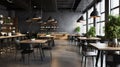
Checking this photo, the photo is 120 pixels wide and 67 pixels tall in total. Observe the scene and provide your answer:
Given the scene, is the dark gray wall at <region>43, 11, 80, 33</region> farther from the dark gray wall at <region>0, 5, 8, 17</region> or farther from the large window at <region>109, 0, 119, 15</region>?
the large window at <region>109, 0, 119, 15</region>

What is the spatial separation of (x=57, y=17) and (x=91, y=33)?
580 inches

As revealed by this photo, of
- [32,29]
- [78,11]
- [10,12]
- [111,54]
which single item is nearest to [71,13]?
[78,11]

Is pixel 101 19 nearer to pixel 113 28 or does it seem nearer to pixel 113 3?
pixel 113 3

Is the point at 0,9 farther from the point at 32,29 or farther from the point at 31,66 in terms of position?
the point at 31,66

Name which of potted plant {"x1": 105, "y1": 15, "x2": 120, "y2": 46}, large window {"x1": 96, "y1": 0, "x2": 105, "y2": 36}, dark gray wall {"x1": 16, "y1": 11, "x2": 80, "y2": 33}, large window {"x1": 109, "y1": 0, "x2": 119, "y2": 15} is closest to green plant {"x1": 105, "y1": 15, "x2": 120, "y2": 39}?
potted plant {"x1": 105, "y1": 15, "x2": 120, "y2": 46}

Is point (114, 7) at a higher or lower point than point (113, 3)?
lower

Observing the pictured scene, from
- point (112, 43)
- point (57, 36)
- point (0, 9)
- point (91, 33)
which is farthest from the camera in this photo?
point (57, 36)

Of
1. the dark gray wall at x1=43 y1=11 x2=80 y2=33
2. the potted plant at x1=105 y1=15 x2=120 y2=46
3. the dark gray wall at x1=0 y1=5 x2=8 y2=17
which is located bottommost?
the potted plant at x1=105 y1=15 x2=120 y2=46

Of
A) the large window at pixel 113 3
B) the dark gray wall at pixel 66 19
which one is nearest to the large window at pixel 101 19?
the large window at pixel 113 3

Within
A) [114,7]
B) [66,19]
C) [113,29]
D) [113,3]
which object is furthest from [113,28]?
[66,19]

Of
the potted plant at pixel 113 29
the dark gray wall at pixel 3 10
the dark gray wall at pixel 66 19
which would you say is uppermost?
the dark gray wall at pixel 3 10

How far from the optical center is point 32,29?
24.1m

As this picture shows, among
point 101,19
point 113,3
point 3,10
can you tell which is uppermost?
point 3,10

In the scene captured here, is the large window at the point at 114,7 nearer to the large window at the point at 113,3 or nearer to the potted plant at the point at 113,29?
the large window at the point at 113,3
